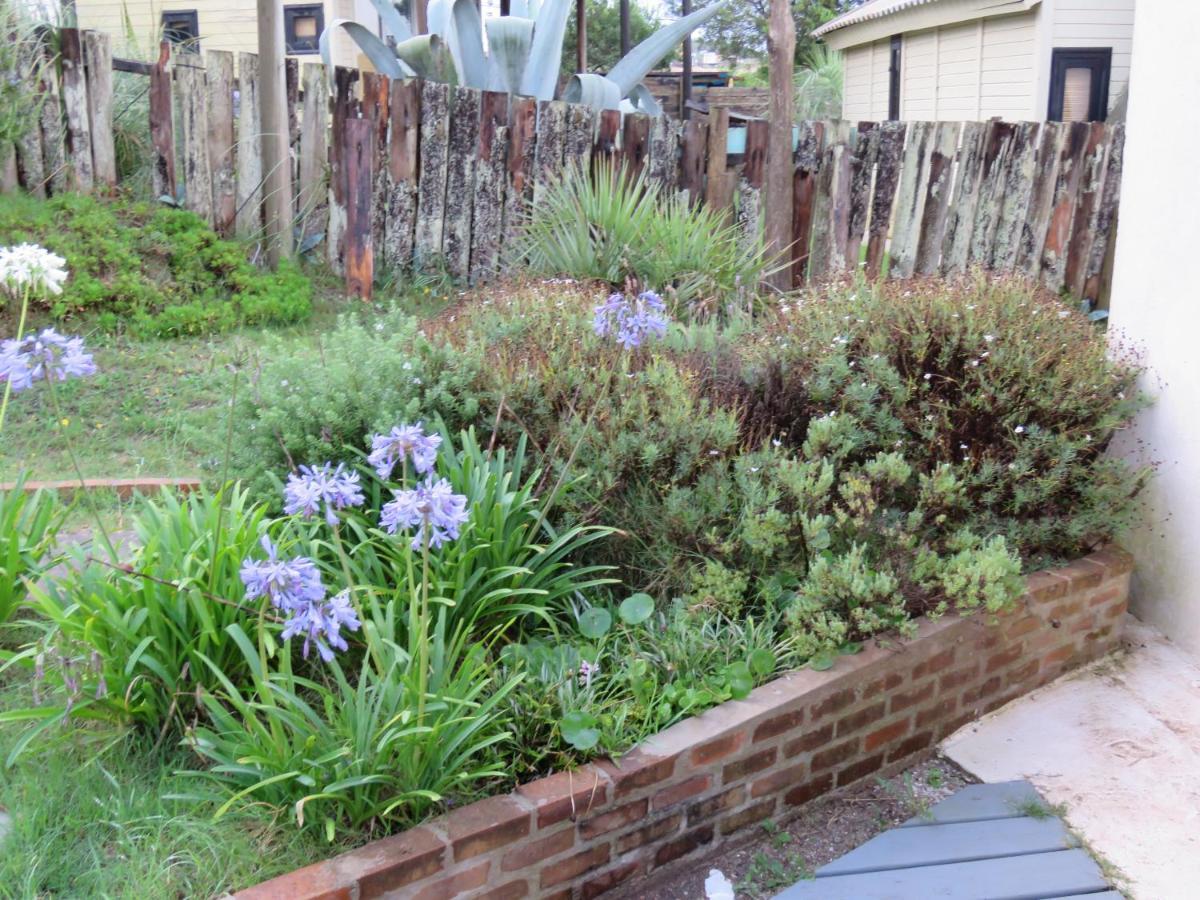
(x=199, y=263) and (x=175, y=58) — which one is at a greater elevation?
(x=175, y=58)

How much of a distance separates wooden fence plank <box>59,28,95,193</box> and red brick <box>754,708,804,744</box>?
19.9 feet

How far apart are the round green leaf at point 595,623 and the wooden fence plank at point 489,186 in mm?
4484

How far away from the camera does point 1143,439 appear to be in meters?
4.27

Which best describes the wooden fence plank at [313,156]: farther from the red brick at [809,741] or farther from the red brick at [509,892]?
the red brick at [509,892]

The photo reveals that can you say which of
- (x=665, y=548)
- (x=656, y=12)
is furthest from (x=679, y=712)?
(x=656, y=12)

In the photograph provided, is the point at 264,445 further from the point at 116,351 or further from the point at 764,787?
the point at 116,351

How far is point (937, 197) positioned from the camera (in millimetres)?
7684

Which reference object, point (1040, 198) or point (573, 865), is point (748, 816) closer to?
point (573, 865)

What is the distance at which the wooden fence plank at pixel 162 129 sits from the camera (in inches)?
292

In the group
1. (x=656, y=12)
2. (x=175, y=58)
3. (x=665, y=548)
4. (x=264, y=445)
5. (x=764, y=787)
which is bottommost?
(x=764, y=787)

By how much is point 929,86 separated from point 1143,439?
15784 millimetres

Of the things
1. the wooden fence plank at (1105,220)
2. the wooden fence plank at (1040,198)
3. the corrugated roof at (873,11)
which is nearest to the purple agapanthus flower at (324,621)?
the wooden fence plank at (1040,198)

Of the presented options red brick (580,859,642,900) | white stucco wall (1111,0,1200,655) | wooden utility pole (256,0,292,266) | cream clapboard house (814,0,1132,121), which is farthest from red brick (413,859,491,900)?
cream clapboard house (814,0,1132,121)

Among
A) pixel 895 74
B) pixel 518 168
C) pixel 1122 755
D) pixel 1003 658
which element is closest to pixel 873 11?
pixel 895 74
